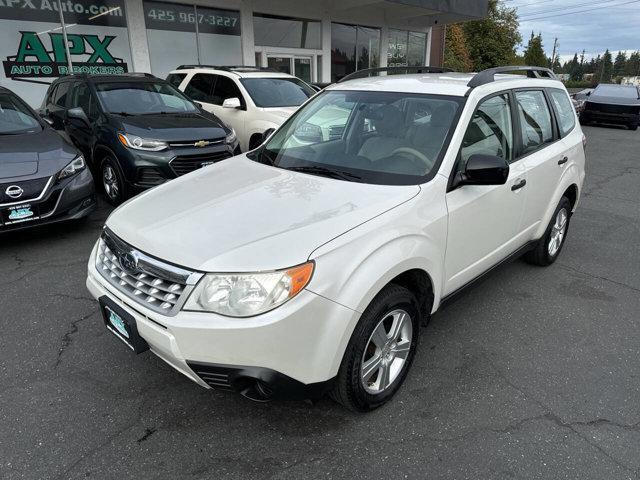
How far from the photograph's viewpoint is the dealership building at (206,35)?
402 inches

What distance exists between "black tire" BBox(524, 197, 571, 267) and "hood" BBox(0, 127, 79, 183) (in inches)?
186

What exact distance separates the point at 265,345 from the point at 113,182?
4839 mm

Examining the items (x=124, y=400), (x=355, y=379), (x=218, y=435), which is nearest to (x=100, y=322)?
(x=124, y=400)

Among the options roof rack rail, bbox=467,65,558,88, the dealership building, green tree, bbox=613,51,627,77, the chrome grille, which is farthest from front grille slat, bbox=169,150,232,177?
green tree, bbox=613,51,627,77

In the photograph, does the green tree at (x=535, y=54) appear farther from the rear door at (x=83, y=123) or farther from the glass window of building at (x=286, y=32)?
the rear door at (x=83, y=123)

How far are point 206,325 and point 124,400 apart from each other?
1038mm

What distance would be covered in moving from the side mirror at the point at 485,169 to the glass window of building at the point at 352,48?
14.8 m

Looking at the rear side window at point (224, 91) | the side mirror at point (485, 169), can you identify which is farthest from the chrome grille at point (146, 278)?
the rear side window at point (224, 91)

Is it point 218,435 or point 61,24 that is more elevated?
point 61,24

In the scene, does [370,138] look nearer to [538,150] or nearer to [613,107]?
[538,150]

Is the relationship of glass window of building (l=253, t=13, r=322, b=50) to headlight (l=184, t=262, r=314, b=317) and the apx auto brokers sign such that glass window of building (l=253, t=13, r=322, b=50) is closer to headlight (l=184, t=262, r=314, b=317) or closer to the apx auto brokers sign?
the apx auto brokers sign

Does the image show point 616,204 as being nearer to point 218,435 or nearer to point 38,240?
point 218,435

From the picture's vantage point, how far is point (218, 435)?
2402mm

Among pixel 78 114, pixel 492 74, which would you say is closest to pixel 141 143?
pixel 78 114
